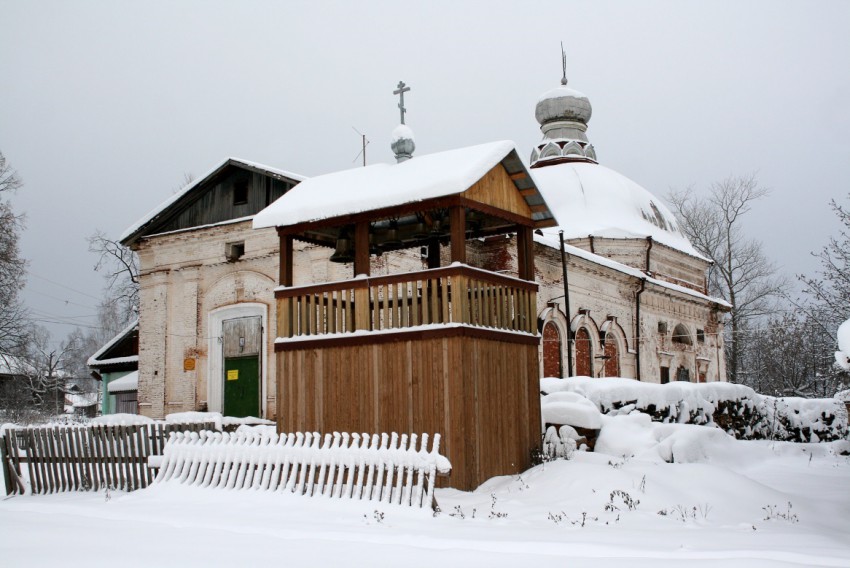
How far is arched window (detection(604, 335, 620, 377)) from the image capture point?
2450 cm

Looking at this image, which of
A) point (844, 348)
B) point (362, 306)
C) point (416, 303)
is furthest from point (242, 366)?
point (844, 348)

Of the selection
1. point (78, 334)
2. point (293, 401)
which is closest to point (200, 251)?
point (293, 401)

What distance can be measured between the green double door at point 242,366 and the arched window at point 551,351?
303 inches

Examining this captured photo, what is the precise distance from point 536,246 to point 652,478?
11.5 meters

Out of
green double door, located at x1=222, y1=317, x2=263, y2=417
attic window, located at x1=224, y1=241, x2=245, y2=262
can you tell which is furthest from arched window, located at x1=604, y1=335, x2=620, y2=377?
attic window, located at x1=224, y1=241, x2=245, y2=262

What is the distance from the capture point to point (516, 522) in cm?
819

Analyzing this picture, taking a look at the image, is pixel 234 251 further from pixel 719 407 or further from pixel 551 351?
pixel 719 407

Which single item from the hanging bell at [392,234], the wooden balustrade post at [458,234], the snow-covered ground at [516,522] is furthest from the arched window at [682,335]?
the wooden balustrade post at [458,234]

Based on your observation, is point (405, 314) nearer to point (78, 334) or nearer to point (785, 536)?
point (785, 536)

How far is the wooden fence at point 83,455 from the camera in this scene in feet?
37.1

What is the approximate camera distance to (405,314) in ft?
35.6

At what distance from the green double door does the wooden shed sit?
7175 mm

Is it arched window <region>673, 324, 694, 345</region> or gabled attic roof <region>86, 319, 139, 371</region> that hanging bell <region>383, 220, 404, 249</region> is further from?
arched window <region>673, 324, 694, 345</region>

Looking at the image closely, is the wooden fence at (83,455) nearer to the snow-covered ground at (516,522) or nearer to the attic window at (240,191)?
the snow-covered ground at (516,522)
